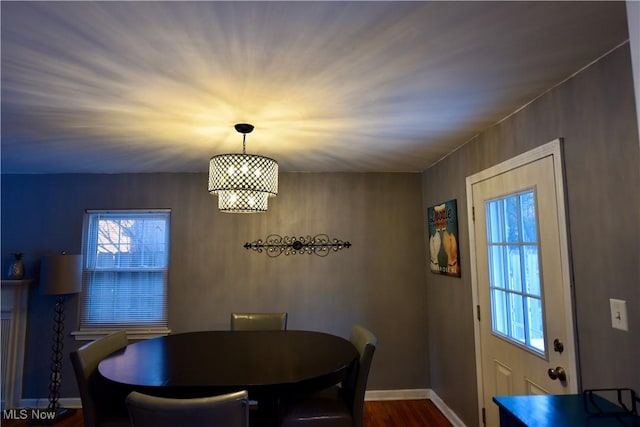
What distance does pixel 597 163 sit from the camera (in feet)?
4.84

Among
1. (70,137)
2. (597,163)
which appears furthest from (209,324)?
(597,163)

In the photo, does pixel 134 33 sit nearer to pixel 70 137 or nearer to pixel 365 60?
pixel 365 60

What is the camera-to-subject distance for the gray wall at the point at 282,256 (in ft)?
11.4

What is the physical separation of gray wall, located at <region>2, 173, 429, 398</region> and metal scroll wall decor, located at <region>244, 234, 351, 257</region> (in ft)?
0.20

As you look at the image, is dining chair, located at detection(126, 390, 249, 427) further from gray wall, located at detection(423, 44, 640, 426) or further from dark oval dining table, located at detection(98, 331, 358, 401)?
gray wall, located at detection(423, 44, 640, 426)

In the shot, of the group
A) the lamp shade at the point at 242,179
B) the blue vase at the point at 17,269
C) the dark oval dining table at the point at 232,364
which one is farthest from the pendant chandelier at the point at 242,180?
the blue vase at the point at 17,269

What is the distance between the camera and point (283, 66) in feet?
4.96

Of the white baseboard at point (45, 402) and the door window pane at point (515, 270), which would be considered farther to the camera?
the white baseboard at point (45, 402)

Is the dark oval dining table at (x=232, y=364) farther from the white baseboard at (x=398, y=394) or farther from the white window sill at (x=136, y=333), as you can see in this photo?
the white baseboard at (x=398, y=394)

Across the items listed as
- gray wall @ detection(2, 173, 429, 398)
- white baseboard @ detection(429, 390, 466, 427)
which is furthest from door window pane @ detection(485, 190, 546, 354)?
gray wall @ detection(2, 173, 429, 398)

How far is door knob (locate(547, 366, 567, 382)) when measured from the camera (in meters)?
1.66

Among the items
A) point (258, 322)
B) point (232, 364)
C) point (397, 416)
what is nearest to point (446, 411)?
point (397, 416)

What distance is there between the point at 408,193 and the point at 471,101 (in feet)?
6.00

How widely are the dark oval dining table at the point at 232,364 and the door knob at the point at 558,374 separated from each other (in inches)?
39.9
